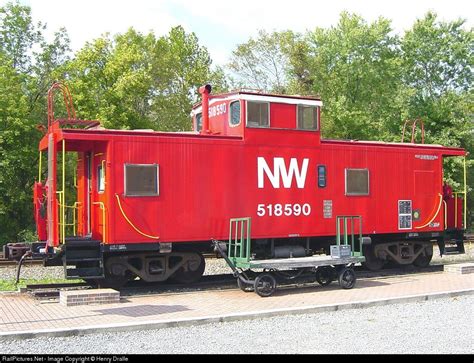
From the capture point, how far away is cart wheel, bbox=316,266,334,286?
12508 millimetres

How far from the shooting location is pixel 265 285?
11.4m

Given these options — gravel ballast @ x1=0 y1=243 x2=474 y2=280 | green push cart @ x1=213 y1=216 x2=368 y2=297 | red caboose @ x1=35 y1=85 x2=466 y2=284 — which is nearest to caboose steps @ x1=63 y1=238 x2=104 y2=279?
red caboose @ x1=35 y1=85 x2=466 y2=284

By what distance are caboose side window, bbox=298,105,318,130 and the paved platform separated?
3712 mm

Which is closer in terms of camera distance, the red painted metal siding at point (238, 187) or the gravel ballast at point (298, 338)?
the gravel ballast at point (298, 338)

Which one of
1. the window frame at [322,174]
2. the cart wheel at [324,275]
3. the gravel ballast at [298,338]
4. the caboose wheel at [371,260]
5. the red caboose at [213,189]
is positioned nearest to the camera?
the gravel ballast at [298,338]

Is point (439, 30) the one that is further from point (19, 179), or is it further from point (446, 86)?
point (19, 179)

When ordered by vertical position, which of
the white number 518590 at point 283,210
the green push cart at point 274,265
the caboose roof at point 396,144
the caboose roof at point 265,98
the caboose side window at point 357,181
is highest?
the caboose roof at point 265,98

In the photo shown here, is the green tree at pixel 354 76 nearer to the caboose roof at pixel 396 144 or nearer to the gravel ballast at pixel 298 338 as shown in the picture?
the caboose roof at pixel 396 144

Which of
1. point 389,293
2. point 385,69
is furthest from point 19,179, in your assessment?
point 385,69

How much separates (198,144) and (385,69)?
26.7 meters

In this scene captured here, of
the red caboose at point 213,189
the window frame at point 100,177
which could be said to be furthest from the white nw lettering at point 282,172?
the window frame at point 100,177

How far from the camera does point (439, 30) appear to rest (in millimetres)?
37219

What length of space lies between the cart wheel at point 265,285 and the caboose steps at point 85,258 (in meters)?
3.06

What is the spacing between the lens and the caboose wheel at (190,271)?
1295 cm
